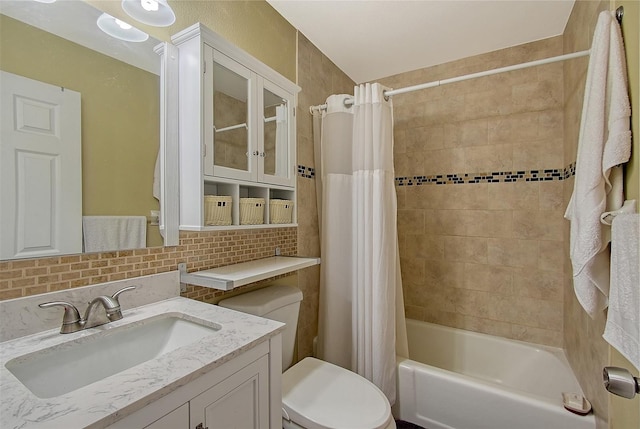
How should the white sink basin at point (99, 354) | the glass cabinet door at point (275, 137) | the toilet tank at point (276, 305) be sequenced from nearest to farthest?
the white sink basin at point (99, 354), the toilet tank at point (276, 305), the glass cabinet door at point (275, 137)

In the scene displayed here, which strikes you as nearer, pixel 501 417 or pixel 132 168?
pixel 132 168

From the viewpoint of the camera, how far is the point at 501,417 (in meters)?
1.45

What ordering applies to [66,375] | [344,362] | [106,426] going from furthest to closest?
1. [344,362]
2. [66,375]
3. [106,426]

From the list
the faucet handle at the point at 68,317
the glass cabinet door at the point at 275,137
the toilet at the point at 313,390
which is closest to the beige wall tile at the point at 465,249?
the toilet at the point at 313,390

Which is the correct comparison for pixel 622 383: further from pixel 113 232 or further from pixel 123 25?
pixel 123 25

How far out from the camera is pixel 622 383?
0.62 meters

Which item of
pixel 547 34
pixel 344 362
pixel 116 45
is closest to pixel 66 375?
pixel 116 45

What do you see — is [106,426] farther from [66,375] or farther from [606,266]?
[606,266]

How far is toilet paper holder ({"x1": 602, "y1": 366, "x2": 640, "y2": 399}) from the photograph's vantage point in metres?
0.61

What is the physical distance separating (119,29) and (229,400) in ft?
4.39

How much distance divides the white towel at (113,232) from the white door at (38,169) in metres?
0.03

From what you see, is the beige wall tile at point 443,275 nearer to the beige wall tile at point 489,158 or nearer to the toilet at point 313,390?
the beige wall tile at point 489,158

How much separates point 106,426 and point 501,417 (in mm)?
1709

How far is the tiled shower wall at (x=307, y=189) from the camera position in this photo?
75.8 inches
